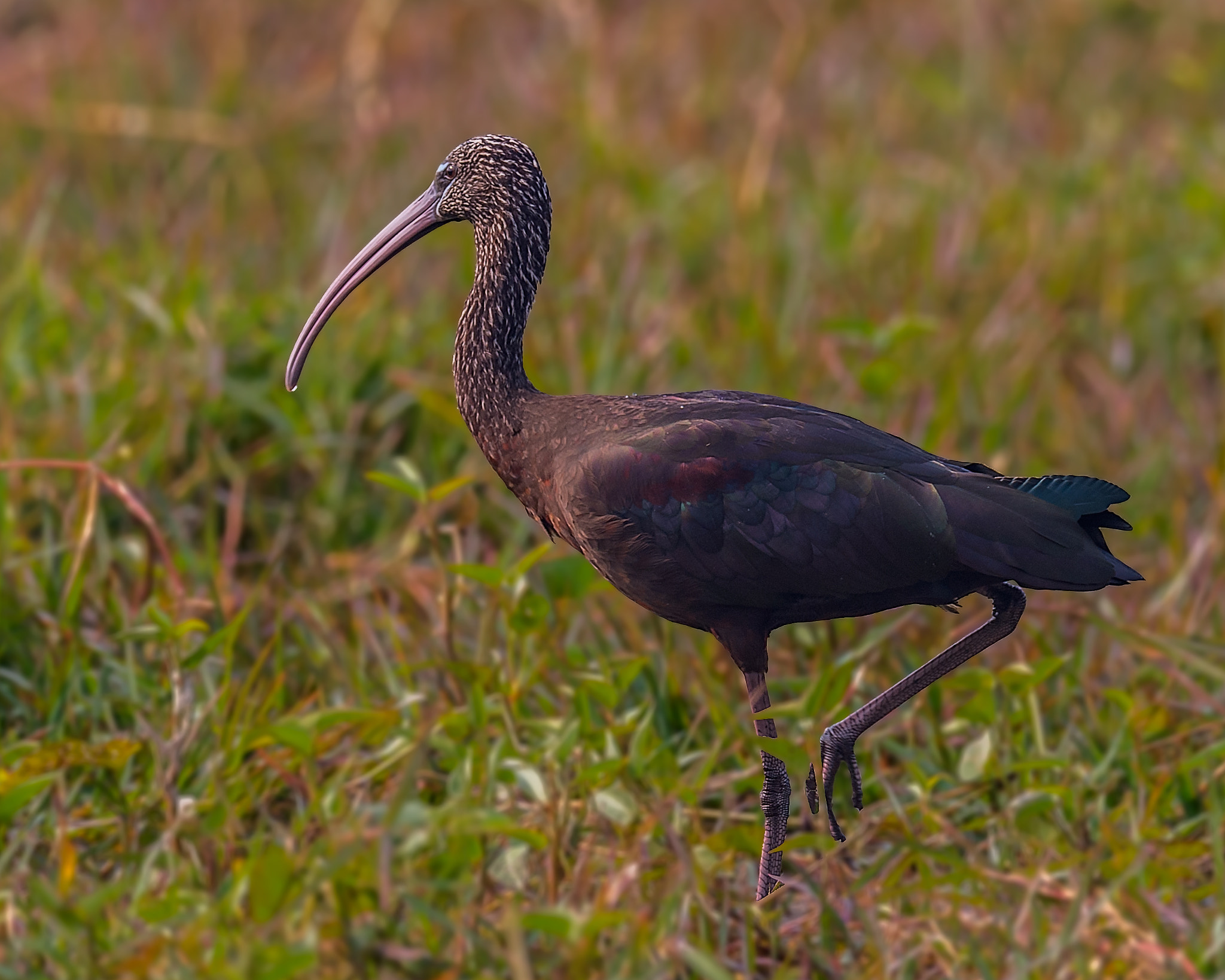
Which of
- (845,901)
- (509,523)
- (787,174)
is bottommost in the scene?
(845,901)

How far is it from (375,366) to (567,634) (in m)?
1.76

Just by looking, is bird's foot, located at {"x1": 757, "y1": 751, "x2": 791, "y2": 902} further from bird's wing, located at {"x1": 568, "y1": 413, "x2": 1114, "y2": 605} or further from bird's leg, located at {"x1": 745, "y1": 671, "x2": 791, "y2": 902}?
bird's wing, located at {"x1": 568, "y1": 413, "x2": 1114, "y2": 605}

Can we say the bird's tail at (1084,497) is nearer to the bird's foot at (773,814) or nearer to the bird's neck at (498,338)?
the bird's foot at (773,814)

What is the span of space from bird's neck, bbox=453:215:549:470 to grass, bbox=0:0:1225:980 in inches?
13.2

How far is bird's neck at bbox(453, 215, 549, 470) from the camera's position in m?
3.81

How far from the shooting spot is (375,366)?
245 inches

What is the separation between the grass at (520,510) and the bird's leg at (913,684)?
0.08 metres

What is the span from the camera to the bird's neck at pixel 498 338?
3809 mm

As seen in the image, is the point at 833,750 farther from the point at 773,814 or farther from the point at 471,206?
the point at 471,206

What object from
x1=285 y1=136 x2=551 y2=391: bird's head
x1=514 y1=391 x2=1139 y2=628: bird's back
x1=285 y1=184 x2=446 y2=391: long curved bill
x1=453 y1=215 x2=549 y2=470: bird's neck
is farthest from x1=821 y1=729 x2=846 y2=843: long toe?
x1=285 y1=184 x2=446 y2=391: long curved bill

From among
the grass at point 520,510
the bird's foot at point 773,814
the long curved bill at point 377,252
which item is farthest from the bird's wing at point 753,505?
the long curved bill at point 377,252

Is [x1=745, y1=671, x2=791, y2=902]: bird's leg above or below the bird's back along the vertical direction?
below

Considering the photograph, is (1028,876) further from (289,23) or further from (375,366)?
(289,23)

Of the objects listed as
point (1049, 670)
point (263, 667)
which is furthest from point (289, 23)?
point (1049, 670)
